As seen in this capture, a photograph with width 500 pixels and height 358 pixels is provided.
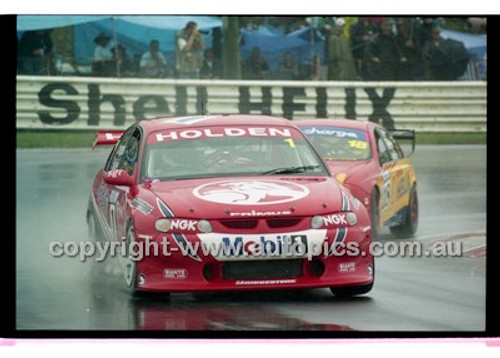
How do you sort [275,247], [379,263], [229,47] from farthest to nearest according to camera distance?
1. [229,47]
2. [379,263]
3. [275,247]

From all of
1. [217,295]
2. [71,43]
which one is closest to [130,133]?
[71,43]

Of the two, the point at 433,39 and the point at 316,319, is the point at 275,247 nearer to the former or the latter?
the point at 316,319

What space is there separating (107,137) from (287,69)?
1.60 metres

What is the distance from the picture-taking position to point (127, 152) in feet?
44.5

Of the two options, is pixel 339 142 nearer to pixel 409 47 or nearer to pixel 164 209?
pixel 409 47

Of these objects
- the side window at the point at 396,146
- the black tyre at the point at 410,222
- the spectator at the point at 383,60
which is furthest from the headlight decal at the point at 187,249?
the side window at the point at 396,146

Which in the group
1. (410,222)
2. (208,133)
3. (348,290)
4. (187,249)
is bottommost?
(348,290)

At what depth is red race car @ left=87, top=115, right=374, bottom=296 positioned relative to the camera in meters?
12.5

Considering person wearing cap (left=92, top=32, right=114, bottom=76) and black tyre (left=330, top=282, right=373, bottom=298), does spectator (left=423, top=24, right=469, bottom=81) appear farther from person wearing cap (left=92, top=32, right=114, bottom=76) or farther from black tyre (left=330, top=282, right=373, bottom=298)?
person wearing cap (left=92, top=32, right=114, bottom=76)

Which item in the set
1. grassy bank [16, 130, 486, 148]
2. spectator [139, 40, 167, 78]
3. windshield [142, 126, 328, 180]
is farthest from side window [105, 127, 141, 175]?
spectator [139, 40, 167, 78]

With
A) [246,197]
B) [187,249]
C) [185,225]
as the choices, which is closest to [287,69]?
[246,197]
